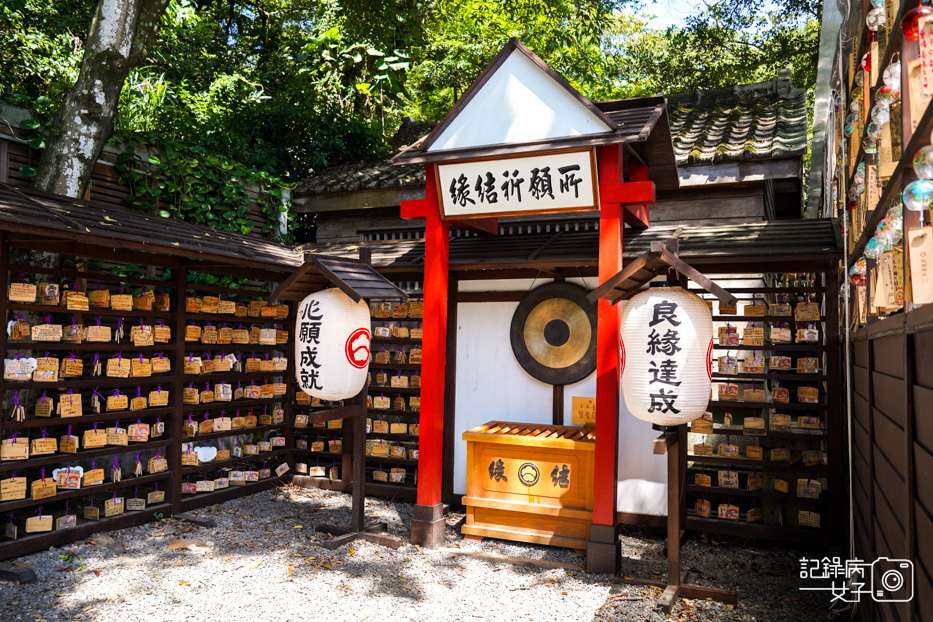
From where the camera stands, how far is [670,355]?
16.4 ft

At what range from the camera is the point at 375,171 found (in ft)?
33.1

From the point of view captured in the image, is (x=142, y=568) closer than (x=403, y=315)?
Yes

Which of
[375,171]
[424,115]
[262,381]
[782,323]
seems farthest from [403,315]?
[424,115]

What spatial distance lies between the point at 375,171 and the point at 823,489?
733 cm

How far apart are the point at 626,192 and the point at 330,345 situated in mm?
3037

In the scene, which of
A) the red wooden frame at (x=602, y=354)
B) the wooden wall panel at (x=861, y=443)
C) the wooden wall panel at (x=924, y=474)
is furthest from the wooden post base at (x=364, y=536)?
the wooden wall panel at (x=924, y=474)

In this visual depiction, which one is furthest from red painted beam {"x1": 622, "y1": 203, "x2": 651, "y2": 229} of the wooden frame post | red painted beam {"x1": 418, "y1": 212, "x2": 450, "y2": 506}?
the wooden frame post

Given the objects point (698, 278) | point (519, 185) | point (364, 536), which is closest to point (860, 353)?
point (698, 278)

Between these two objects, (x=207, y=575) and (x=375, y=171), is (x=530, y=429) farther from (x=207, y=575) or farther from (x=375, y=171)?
(x=375, y=171)

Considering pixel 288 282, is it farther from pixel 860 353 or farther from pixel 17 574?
pixel 860 353

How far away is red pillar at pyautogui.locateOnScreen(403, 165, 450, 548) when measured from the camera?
6.32 metres

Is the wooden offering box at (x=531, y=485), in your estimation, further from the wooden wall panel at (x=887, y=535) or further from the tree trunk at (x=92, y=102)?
the tree trunk at (x=92, y=102)

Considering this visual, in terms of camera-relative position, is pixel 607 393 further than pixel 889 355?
Yes

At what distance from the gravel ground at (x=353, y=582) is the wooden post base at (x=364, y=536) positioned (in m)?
0.07
